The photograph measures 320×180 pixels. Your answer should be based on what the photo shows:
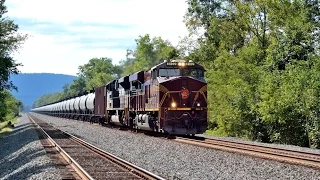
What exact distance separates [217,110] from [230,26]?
1076 cm

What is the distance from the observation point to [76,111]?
6612 centimetres

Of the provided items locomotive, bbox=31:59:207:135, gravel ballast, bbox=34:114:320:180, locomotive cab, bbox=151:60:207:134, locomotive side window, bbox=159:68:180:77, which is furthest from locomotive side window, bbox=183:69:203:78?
gravel ballast, bbox=34:114:320:180

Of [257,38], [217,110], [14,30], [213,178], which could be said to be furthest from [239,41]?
[213,178]

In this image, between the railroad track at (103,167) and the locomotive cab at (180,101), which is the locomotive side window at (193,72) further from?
the railroad track at (103,167)

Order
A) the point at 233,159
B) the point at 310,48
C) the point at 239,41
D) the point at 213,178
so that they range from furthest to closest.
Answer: the point at 239,41 < the point at 310,48 < the point at 233,159 < the point at 213,178

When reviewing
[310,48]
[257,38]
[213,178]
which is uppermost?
[257,38]

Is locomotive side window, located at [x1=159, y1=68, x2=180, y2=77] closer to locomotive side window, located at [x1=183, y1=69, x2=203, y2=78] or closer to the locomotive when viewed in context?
the locomotive

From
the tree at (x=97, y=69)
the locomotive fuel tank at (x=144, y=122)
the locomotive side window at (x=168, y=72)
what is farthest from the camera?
the tree at (x=97, y=69)

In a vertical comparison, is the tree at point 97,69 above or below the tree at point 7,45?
above

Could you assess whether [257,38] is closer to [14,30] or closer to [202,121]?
[202,121]

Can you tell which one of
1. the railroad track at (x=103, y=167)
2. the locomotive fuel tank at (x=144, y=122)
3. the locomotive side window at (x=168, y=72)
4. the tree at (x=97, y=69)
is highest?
the tree at (x=97, y=69)

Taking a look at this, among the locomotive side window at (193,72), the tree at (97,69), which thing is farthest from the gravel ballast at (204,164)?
the tree at (97,69)

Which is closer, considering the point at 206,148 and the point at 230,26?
the point at 206,148

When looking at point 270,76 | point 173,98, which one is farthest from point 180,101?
point 270,76
